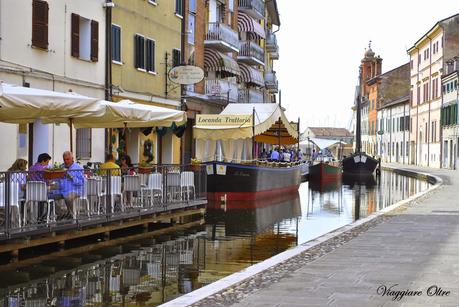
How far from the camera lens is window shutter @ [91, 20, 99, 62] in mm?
25266

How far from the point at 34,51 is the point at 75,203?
7767 mm

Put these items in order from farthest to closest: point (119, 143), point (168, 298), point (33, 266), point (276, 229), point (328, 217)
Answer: point (119, 143) < point (328, 217) < point (276, 229) < point (33, 266) < point (168, 298)

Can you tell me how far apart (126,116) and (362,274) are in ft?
28.7

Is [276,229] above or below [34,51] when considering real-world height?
below

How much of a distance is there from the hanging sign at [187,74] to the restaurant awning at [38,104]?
11768mm

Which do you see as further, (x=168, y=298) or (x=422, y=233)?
(x=422, y=233)

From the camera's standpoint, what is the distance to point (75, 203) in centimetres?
1527

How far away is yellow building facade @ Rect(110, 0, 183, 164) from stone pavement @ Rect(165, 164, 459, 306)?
1198cm

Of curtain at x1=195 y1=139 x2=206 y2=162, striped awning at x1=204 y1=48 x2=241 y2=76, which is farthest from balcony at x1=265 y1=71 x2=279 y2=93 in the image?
curtain at x1=195 y1=139 x2=206 y2=162

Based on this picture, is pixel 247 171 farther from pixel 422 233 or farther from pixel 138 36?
pixel 422 233

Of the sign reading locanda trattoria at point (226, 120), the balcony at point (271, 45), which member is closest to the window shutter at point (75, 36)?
the sign reading locanda trattoria at point (226, 120)

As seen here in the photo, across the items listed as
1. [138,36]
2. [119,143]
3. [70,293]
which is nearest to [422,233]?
[70,293]

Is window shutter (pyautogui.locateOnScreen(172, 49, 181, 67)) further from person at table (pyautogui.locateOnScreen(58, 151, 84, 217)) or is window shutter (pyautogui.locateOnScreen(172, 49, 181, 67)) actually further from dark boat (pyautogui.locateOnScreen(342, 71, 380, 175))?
dark boat (pyautogui.locateOnScreen(342, 71, 380, 175))

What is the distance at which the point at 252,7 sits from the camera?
173ft
